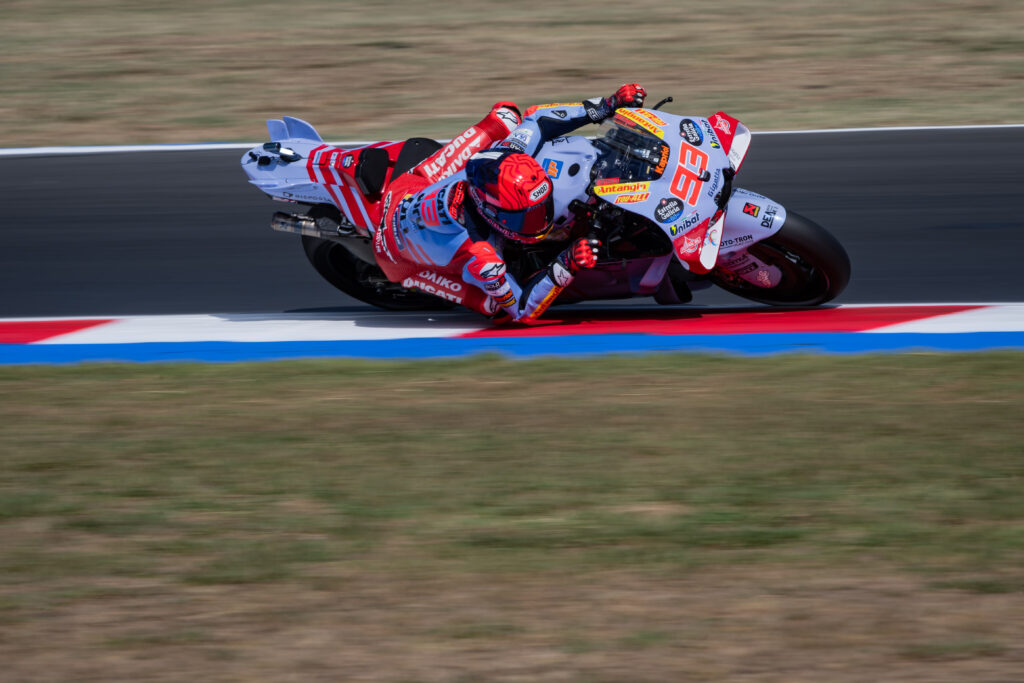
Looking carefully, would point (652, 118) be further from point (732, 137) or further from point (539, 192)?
point (539, 192)

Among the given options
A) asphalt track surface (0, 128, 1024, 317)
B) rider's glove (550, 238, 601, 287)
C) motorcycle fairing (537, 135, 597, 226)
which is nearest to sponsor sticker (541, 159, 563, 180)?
motorcycle fairing (537, 135, 597, 226)

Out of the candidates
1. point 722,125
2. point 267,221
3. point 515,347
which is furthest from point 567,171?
point 267,221

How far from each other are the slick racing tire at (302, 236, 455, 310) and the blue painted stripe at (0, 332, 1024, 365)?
710 mm

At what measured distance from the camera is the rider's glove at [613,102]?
6.32m

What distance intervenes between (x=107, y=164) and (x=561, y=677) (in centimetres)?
783

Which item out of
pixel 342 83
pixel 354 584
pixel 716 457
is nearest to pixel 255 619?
pixel 354 584

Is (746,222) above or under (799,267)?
above

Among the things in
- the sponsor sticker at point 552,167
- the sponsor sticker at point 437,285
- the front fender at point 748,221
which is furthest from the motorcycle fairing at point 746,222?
the sponsor sticker at point 437,285

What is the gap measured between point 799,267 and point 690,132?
3.19 feet

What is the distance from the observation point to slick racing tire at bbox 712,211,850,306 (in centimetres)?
604

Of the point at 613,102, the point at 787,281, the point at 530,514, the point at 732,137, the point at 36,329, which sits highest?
the point at 613,102

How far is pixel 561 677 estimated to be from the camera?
333cm

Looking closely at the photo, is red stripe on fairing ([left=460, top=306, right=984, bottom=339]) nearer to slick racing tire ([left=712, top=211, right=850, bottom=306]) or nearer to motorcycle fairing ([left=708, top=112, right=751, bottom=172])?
slick racing tire ([left=712, top=211, right=850, bottom=306])

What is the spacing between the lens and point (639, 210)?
231 inches
